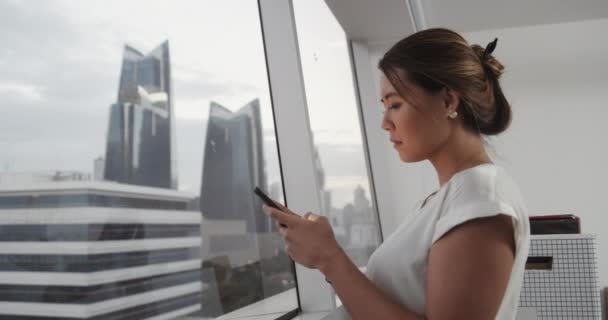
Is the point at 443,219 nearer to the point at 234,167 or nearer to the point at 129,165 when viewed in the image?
the point at 129,165

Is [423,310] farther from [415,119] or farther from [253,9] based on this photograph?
[253,9]

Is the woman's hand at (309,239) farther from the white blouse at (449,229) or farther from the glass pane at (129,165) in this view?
the glass pane at (129,165)

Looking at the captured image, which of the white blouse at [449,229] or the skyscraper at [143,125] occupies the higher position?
the skyscraper at [143,125]

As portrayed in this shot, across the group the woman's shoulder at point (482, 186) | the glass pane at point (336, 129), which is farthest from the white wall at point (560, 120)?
the woman's shoulder at point (482, 186)

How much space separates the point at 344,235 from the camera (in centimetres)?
279

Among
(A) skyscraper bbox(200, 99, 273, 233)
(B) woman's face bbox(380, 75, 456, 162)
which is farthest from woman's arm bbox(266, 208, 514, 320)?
(A) skyscraper bbox(200, 99, 273, 233)

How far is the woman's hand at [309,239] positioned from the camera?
1.01 m

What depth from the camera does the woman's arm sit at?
857 millimetres

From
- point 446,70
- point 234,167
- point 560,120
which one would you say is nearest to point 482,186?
point 446,70

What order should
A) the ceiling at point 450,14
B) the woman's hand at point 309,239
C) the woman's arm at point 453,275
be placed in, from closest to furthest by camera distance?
the woman's arm at point 453,275, the woman's hand at point 309,239, the ceiling at point 450,14

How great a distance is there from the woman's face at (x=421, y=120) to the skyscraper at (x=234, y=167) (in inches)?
23.5

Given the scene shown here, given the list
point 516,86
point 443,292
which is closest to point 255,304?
point 443,292

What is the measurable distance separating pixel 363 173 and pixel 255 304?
6.04 ft

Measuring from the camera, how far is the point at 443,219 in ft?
3.09
